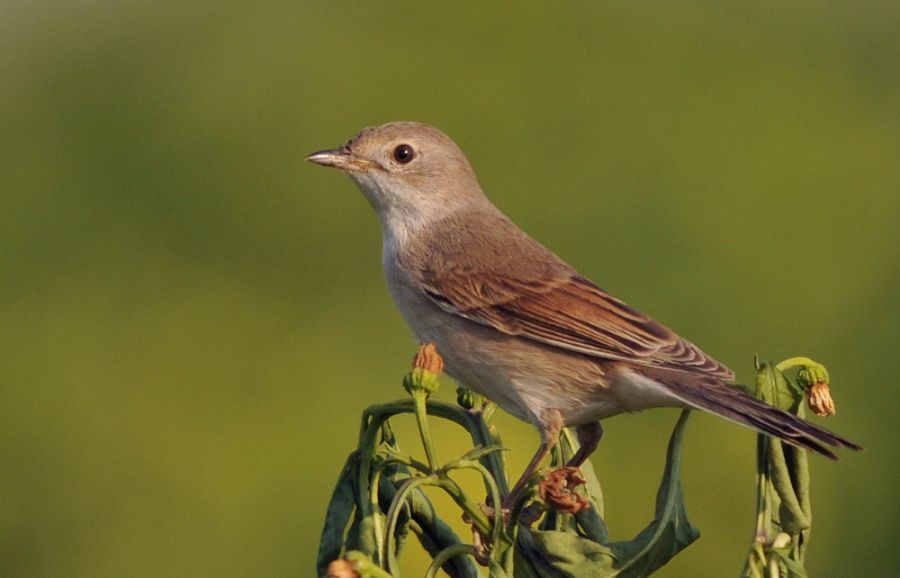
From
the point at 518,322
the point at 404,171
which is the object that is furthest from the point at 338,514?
the point at 404,171

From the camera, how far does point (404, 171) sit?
5.03 meters

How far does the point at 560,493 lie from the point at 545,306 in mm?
1709

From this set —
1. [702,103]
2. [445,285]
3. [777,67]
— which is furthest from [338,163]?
[777,67]

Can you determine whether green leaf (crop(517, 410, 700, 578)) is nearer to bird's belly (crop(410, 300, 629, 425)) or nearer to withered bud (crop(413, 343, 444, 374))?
withered bud (crop(413, 343, 444, 374))

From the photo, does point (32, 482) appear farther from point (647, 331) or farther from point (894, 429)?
point (894, 429)

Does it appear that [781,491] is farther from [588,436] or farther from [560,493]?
[588,436]

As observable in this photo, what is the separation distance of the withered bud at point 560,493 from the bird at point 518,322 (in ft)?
2.68

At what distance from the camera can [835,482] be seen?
5785 mm

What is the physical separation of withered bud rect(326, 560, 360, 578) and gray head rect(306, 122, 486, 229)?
283 cm

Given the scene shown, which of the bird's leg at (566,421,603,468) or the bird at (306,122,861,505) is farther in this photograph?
the bird's leg at (566,421,603,468)

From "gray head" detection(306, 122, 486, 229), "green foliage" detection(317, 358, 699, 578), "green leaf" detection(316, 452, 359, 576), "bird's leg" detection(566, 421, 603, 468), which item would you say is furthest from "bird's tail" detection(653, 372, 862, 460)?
"gray head" detection(306, 122, 486, 229)

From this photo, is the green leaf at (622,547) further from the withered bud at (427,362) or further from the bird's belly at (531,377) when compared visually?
the bird's belly at (531,377)

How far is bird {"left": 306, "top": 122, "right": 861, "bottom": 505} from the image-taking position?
157 inches

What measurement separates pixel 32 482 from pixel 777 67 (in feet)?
15.9
